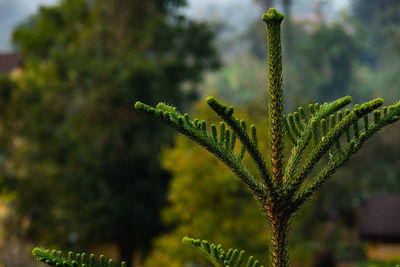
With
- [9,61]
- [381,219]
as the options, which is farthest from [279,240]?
[9,61]

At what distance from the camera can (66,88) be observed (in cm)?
2372

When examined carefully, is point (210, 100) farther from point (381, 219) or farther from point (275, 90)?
point (381, 219)

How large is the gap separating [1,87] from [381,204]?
1775cm

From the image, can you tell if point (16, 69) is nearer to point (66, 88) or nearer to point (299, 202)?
point (66, 88)

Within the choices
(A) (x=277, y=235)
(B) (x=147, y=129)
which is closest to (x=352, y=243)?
→ (B) (x=147, y=129)

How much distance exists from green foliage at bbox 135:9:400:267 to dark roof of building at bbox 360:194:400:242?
2071 centimetres

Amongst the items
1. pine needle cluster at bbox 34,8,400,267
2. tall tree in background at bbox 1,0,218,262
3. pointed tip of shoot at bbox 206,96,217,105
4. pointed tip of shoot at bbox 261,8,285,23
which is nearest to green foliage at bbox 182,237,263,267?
pine needle cluster at bbox 34,8,400,267

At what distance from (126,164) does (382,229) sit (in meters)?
12.2

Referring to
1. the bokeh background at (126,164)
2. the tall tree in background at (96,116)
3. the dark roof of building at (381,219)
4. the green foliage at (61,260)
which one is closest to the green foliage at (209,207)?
the bokeh background at (126,164)

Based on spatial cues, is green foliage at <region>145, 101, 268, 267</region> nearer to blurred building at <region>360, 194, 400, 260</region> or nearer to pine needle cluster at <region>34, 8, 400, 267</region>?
blurred building at <region>360, 194, 400, 260</region>

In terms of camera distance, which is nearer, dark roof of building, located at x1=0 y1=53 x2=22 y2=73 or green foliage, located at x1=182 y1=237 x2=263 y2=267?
green foliage, located at x1=182 y1=237 x2=263 y2=267

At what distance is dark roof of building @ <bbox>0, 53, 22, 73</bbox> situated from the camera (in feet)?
92.7

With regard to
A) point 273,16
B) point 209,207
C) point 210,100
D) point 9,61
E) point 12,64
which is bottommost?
point 210,100

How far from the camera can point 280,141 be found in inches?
86.0
